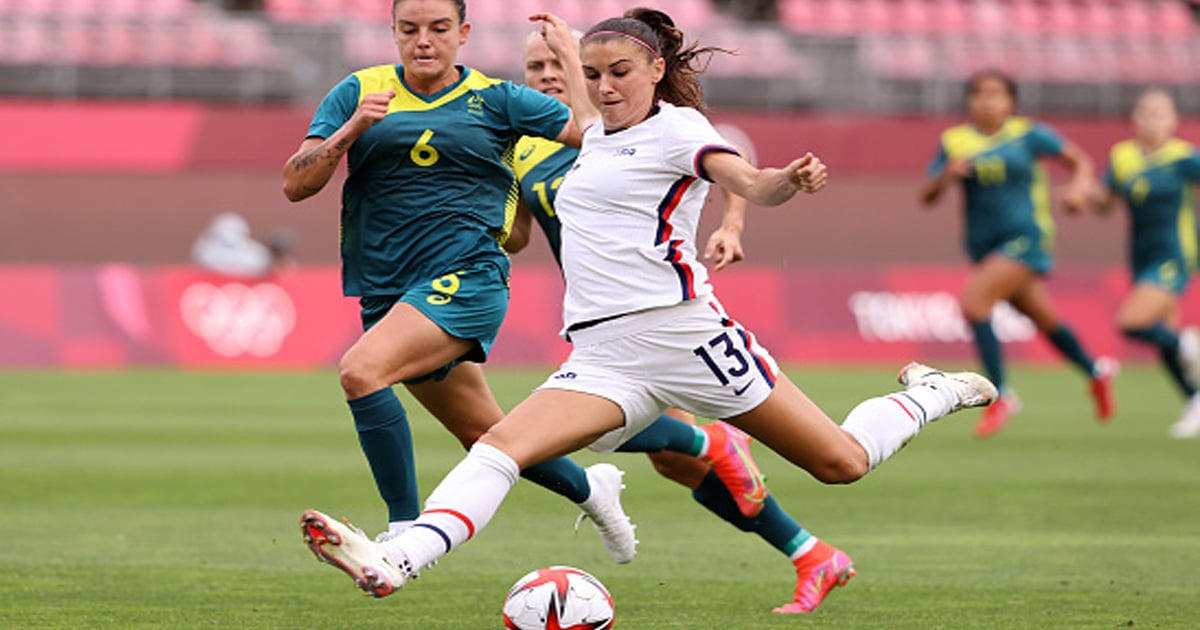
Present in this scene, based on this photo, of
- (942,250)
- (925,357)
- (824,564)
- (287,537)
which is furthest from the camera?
(942,250)

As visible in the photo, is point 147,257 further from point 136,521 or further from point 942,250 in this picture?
point 136,521

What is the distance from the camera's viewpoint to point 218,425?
571 inches

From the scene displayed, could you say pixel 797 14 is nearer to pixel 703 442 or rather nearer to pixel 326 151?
pixel 703 442

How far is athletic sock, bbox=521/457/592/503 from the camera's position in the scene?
6.93 metres

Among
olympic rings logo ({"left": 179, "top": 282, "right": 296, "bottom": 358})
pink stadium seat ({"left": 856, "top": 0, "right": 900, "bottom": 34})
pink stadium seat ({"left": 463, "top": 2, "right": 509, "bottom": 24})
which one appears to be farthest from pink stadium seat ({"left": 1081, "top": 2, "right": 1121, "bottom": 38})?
olympic rings logo ({"left": 179, "top": 282, "right": 296, "bottom": 358})

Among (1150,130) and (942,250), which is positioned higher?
(1150,130)

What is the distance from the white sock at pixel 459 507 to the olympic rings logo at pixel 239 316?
16.4 meters

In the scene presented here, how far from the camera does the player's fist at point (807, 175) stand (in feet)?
16.8

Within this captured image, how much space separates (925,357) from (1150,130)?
8.43 meters

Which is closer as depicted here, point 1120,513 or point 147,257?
point 1120,513

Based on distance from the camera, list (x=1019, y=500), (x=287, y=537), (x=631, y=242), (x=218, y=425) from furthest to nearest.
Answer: (x=218, y=425), (x=1019, y=500), (x=287, y=537), (x=631, y=242)

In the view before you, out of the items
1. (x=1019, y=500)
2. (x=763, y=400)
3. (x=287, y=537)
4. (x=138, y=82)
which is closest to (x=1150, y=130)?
(x=1019, y=500)

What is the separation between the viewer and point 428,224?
688 centimetres

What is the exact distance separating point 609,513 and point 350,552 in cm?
219
